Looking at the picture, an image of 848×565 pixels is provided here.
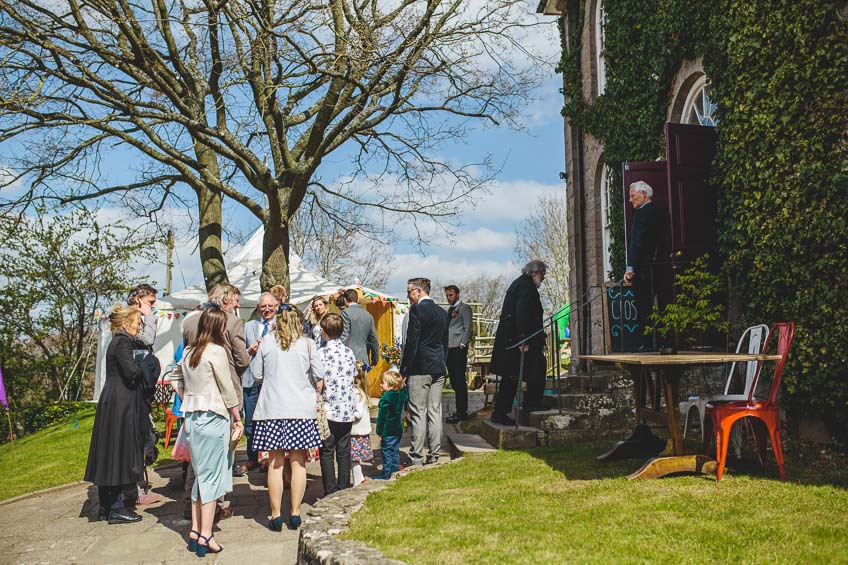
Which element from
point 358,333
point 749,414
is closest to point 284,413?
point 358,333

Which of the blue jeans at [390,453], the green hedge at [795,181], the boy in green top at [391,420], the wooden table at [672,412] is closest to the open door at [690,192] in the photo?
the green hedge at [795,181]

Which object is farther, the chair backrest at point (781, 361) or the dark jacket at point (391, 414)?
the dark jacket at point (391, 414)

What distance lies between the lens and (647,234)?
7480 mm

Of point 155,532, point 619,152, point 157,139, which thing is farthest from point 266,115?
point 155,532

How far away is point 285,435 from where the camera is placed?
5582mm

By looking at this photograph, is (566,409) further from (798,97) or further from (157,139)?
(157,139)

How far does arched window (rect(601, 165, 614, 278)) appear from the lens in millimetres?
11758

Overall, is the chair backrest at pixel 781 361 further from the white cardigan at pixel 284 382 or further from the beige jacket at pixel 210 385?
the beige jacket at pixel 210 385

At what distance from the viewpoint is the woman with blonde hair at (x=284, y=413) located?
5.60m

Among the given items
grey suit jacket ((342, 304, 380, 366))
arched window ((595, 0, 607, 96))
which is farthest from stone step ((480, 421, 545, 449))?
arched window ((595, 0, 607, 96))

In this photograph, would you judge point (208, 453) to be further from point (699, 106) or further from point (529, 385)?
point (699, 106)

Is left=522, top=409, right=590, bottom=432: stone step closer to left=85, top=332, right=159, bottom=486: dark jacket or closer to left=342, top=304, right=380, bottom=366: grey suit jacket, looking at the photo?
left=342, top=304, right=380, bottom=366: grey suit jacket

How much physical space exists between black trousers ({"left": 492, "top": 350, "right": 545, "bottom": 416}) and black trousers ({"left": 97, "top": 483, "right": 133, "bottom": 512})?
157 inches

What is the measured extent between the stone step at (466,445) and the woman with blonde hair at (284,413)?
7.20 ft
